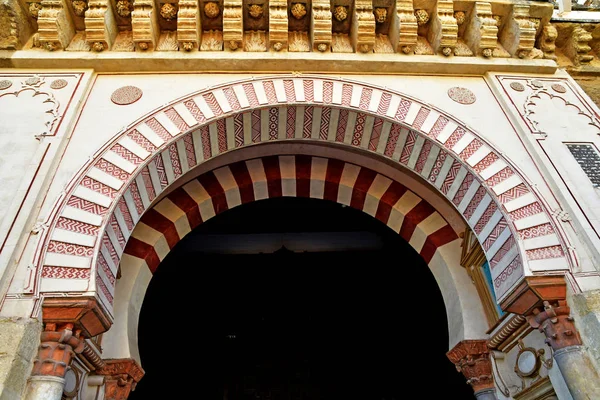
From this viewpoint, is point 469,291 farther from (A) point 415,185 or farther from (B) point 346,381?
(B) point 346,381

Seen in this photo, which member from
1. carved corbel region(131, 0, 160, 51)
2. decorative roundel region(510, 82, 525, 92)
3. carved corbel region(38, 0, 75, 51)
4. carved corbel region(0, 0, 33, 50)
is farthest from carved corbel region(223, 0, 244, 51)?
decorative roundel region(510, 82, 525, 92)

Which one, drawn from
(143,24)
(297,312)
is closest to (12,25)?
(143,24)

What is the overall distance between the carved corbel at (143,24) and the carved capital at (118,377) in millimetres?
2421

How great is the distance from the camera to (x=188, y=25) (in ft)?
12.3

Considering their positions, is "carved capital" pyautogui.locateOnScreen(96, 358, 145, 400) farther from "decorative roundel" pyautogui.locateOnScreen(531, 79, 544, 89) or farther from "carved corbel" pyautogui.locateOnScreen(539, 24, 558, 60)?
"carved corbel" pyautogui.locateOnScreen(539, 24, 558, 60)

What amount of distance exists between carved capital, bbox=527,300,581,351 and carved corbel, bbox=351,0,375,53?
7.81ft

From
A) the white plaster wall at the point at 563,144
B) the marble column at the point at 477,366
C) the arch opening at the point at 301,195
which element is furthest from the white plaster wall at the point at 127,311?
the white plaster wall at the point at 563,144

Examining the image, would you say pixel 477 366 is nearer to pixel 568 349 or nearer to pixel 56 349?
pixel 568 349

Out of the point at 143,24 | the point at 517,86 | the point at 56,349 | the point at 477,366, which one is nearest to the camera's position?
the point at 56,349

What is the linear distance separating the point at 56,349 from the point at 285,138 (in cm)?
222

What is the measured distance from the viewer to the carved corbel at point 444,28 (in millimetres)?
3885

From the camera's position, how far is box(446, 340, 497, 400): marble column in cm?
352

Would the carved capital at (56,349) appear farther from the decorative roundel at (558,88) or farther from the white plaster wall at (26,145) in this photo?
the decorative roundel at (558,88)

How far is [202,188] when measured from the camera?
4.25m
